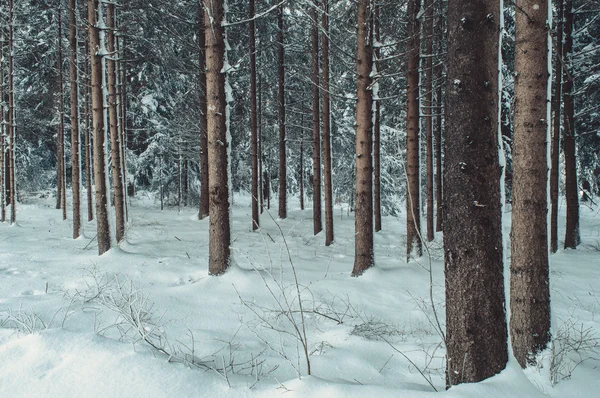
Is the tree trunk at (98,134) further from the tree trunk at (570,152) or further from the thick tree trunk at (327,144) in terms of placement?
the tree trunk at (570,152)

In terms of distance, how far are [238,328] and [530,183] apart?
11.0 feet

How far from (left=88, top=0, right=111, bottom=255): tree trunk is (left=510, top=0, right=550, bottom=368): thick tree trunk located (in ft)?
25.4

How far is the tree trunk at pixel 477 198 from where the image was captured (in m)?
2.34

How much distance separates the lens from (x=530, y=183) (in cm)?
358

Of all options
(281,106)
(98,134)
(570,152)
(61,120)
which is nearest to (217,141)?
(98,134)

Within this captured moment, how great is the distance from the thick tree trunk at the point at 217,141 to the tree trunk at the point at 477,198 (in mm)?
4464

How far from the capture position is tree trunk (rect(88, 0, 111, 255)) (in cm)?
803

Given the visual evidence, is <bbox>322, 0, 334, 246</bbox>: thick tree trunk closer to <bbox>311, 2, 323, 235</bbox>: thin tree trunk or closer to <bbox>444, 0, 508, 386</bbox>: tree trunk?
<bbox>311, 2, 323, 235</bbox>: thin tree trunk

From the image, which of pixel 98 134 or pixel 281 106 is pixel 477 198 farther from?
pixel 281 106

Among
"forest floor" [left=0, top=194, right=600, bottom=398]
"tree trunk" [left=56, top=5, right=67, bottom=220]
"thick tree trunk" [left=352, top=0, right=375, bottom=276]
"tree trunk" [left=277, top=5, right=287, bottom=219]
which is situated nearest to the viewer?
"forest floor" [left=0, top=194, right=600, bottom=398]

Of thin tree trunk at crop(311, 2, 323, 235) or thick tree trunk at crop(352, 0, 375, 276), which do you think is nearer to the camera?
thick tree trunk at crop(352, 0, 375, 276)

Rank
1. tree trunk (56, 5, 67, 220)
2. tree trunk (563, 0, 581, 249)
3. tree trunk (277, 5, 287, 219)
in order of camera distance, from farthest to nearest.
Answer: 1. tree trunk (277, 5, 287, 219)
2. tree trunk (56, 5, 67, 220)
3. tree trunk (563, 0, 581, 249)

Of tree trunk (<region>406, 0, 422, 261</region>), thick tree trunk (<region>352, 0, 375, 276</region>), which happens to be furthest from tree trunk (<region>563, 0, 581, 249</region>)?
thick tree trunk (<region>352, 0, 375, 276</region>)

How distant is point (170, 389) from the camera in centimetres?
224
